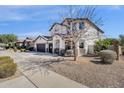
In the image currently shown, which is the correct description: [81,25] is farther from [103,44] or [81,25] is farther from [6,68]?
[6,68]

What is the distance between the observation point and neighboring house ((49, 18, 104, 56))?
984cm

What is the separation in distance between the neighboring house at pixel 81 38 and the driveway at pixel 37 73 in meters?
0.79

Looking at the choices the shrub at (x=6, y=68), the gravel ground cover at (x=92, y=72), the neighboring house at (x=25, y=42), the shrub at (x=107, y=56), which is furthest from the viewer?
the shrub at (x=107, y=56)

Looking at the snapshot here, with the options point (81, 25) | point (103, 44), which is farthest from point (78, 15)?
point (103, 44)

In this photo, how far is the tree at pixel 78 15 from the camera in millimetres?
9373

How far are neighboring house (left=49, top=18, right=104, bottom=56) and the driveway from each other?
0.79 metres

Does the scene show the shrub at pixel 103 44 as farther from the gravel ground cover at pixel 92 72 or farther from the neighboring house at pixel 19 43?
the neighboring house at pixel 19 43

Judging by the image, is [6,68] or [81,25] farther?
[81,25]

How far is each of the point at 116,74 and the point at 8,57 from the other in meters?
4.06

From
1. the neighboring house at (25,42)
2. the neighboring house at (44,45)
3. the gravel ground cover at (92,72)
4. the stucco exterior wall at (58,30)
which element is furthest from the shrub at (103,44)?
the neighboring house at (25,42)

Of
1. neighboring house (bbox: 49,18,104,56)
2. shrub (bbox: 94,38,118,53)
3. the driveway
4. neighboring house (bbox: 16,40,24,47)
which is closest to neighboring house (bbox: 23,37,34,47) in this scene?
neighboring house (bbox: 16,40,24,47)

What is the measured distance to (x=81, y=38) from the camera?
35.1 feet

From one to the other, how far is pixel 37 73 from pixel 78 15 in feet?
9.86

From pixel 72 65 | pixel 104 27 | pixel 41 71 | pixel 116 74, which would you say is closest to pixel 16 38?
pixel 41 71
